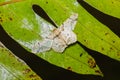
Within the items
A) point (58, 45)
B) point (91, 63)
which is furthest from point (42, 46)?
point (91, 63)

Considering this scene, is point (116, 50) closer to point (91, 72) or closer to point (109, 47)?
point (109, 47)

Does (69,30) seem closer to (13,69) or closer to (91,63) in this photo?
(91,63)

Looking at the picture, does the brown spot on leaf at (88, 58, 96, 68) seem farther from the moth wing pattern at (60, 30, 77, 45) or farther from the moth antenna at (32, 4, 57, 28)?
the moth antenna at (32, 4, 57, 28)

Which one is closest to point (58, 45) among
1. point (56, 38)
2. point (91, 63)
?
point (56, 38)

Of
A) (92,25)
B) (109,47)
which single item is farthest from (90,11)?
(109,47)

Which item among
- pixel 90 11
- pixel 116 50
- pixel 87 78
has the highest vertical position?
pixel 90 11

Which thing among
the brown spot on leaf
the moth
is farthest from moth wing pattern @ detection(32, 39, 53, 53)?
the brown spot on leaf

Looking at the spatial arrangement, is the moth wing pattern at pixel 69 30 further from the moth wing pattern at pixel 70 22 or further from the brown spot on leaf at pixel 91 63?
the brown spot on leaf at pixel 91 63

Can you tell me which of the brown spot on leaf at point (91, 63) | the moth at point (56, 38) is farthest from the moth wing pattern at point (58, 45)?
the brown spot on leaf at point (91, 63)

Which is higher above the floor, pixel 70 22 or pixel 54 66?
pixel 70 22

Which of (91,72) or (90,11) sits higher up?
(90,11)
